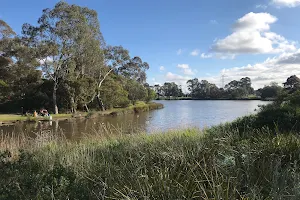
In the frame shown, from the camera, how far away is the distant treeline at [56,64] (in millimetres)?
27266

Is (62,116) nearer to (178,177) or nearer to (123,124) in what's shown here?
(123,124)

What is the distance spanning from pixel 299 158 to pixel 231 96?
357ft

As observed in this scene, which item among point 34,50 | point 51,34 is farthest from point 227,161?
point 51,34

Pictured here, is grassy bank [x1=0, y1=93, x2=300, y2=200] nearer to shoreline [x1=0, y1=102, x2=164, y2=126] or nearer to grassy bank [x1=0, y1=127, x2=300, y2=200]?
grassy bank [x1=0, y1=127, x2=300, y2=200]

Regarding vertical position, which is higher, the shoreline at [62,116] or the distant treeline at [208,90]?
the distant treeline at [208,90]

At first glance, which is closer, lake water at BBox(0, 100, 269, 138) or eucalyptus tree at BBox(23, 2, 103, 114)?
lake water at BBox(0, 100, 269, 138)

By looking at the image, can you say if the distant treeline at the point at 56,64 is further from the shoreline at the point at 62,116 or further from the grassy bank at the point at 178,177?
the grassy bank at the point at 178,177

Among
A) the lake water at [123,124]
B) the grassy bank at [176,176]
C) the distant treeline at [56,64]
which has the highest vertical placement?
the distant treeline at [56,64]

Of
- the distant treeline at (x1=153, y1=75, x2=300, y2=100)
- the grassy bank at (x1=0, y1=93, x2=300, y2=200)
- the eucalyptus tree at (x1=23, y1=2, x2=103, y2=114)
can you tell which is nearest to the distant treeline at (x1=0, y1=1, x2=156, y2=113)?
the eucalyptus tree at (x1=23, y1=2, x2=103, y2=114)

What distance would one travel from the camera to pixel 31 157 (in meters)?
5.42

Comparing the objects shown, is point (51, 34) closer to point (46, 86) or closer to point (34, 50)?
point (34, 50)

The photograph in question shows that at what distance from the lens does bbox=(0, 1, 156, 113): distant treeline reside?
1073 inches

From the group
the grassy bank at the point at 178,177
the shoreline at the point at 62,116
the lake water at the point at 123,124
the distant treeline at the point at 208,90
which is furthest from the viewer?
the distant treeline at the point at 208,90

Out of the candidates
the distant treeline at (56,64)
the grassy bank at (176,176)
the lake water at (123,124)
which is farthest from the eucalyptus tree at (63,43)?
the grassy bank at (176,176)
